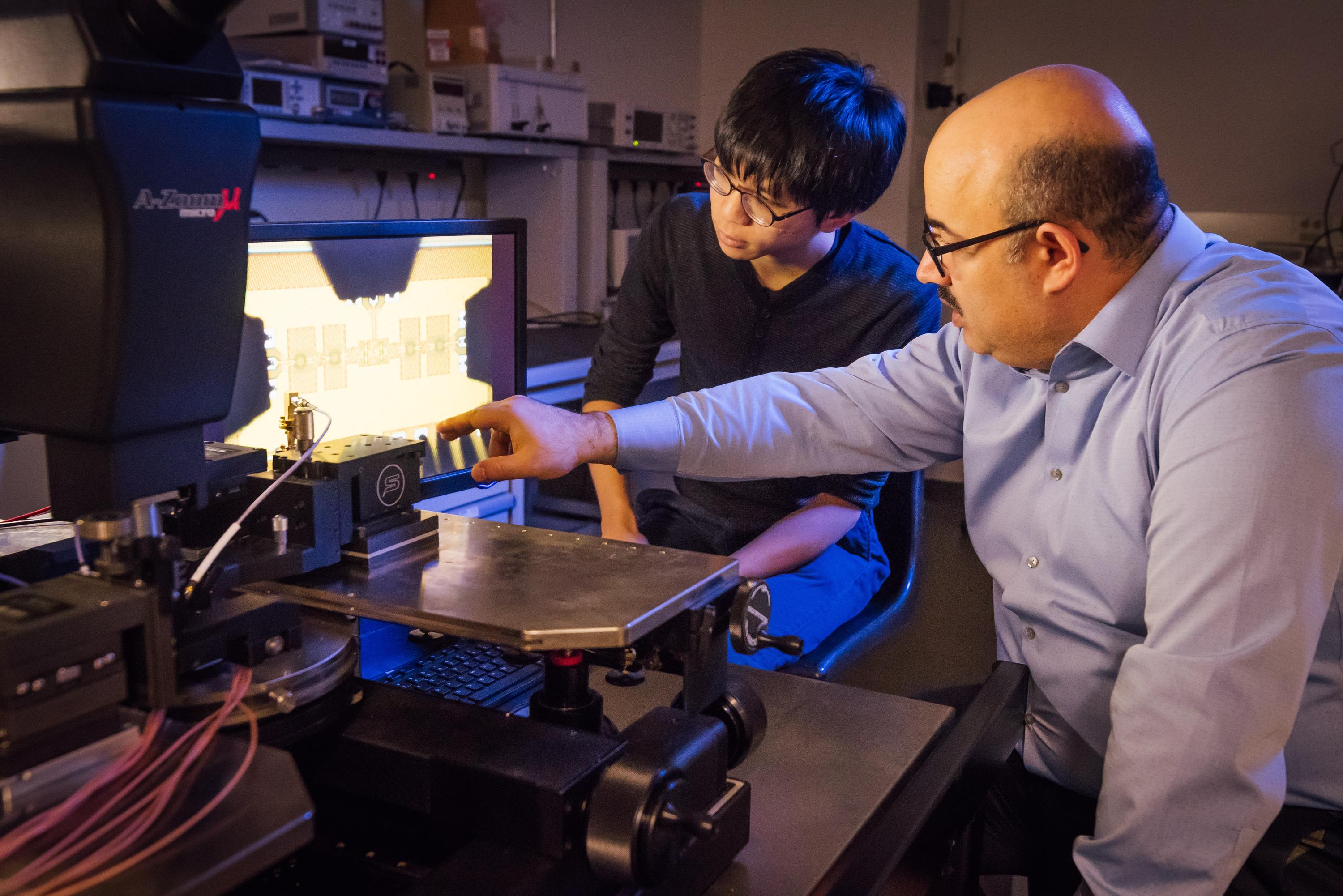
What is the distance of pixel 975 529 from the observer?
1.32m

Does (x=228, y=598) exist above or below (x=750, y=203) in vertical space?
below

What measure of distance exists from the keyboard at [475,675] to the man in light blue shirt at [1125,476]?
0.61ft

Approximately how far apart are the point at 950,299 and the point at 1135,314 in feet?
0.69

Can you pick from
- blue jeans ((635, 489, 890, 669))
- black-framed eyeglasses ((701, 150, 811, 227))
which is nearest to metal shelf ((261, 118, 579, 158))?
black-framed eyeglasses ((701, 150, 811, 227))

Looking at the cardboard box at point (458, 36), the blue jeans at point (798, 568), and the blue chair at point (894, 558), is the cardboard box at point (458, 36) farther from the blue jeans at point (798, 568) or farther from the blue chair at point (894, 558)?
the blue chair at point (894, 558)

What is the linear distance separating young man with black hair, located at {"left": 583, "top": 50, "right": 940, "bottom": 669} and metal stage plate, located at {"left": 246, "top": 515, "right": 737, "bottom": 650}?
62 centimetres

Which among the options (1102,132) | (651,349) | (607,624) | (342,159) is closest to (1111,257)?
(1102,132)

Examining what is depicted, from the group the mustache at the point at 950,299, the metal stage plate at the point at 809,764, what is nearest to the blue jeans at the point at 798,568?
the metal stage plate at the point at 809,764

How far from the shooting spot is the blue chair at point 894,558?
1529mm

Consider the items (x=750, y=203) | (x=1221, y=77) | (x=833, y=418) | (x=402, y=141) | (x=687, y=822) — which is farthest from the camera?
(x=1221, y=77)

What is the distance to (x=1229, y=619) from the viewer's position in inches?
35.7

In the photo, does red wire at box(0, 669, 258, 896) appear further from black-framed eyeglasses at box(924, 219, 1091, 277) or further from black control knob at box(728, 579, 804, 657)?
black-framed eyeglasses at box(924, 219, 1091, 277)

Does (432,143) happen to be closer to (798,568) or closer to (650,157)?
(650,157)

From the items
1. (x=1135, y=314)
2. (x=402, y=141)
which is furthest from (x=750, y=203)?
(x=402, y=141)
